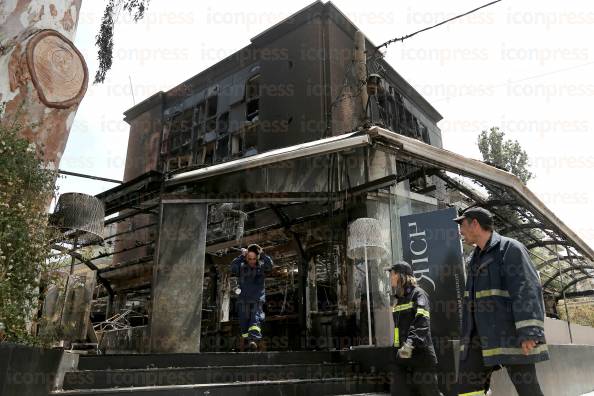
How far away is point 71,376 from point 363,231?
6334 millimetres

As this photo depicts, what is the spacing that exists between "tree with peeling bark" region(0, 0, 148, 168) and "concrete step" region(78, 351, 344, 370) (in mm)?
2455

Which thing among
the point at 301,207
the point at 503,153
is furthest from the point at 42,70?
the point at 503,153

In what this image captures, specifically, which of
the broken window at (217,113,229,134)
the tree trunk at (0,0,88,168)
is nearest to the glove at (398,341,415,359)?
the tree trunk at (0,0,88,168)

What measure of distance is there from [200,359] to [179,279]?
3.32 m

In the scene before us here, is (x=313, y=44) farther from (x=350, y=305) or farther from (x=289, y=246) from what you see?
(x=350, y=305)

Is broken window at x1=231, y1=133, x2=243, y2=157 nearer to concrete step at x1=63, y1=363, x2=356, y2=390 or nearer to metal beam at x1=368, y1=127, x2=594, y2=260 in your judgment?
metal beam at x1=368, y1=127, x2=594, y2=260

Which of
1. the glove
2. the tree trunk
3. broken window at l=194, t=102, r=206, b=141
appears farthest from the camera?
broken window at l=194, t=102, r=206, b=141

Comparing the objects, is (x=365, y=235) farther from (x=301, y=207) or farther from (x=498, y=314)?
(x=301, y=207)

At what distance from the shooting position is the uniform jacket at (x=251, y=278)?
29.2ft

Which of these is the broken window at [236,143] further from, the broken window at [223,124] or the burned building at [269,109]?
the broken window at [223,124]

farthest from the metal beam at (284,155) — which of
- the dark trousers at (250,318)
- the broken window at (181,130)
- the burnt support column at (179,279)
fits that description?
the broken window at (181,130)

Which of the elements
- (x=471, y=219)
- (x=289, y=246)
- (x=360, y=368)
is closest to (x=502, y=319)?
(x=471, y=219)

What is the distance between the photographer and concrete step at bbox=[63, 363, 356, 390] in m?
4.59

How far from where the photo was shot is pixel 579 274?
1642 centimetres
